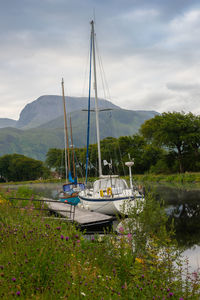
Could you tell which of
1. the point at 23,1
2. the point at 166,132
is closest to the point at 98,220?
the point at 23,1

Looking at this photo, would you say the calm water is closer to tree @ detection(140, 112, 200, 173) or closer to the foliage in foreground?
the foliage in foreground

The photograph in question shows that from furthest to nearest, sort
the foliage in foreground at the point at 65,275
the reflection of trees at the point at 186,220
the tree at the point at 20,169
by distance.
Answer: the tree at the point at 20,169, the reflection of trees at the point at 186,220, the foliage in foreground at the point at 65,275

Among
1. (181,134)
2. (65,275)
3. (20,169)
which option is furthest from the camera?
(20,169)

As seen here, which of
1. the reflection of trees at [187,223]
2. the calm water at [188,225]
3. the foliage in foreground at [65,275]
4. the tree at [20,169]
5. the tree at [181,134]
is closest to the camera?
the foliage in foreground at [65,275]

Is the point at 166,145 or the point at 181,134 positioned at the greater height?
the point at 181,134

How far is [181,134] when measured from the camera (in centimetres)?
6053

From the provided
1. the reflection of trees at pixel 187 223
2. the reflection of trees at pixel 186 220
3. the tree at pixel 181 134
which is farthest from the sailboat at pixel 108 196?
the tree at pixel 181 134

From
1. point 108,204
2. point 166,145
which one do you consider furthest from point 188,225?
point 166,145

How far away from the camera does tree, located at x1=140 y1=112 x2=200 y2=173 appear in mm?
60031

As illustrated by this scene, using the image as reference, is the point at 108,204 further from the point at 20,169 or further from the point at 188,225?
the point at 20,169

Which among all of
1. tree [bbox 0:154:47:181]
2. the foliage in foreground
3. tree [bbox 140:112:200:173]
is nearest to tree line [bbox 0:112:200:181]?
tree [bbox 140:112:200:173]

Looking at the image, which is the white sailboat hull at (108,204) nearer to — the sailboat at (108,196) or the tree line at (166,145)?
the sailboat at (108,196)

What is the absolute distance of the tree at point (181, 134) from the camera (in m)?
60.0

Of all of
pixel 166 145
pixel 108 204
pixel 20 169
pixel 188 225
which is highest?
pixel 166 145
